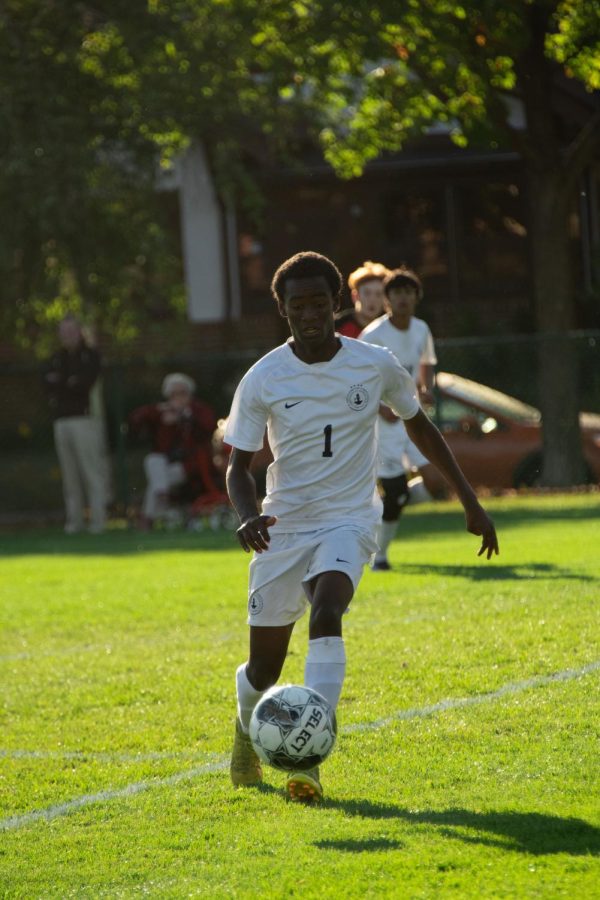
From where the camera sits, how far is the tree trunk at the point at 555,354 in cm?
1925

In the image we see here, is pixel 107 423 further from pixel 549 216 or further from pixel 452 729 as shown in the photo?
pixel 452 729

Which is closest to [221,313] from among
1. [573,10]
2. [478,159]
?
[478,159]

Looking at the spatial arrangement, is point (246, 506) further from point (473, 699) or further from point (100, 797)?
point (473, 699)

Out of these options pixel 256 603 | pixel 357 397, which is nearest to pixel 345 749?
pixel 256 603

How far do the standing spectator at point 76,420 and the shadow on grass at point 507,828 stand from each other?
13.4 m

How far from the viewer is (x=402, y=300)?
1123cm

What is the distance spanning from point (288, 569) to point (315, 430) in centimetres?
52

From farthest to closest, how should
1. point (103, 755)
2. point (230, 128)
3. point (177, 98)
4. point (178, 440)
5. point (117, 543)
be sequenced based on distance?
point (230, 128)
point (177, 98)
point (178, 440)
point (117, 543)
point (103, 755)

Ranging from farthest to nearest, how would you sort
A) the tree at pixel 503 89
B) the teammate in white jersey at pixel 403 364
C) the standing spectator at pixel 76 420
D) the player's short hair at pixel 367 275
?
the tree at pixel 503 89 → the standing spectator at pixel 76 420 → the player's short hair at pixel 367 275 → the teammate in white jersey at pixel 403 364

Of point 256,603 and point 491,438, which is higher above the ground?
point 491,438

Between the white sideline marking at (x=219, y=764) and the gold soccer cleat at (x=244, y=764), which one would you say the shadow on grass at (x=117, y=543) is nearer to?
the white sideline marking at (x=219, y=764)

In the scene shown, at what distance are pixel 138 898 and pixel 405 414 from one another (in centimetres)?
232

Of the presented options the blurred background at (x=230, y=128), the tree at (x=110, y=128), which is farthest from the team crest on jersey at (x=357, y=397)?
the tree at (x=110, y=128)

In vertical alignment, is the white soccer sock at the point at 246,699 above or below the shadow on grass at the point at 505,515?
above
